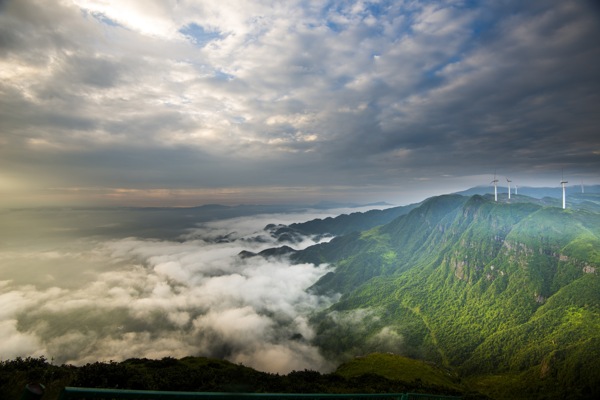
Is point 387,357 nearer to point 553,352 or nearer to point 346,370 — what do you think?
point 346,370

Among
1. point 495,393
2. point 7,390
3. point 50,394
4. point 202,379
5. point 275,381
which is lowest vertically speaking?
point 495,393

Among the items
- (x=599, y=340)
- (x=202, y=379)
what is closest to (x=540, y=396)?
(x=599, y=340)

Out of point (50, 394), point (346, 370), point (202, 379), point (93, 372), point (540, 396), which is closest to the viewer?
→ point (50, 394)

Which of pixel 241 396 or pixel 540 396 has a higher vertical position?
pixel 241 396

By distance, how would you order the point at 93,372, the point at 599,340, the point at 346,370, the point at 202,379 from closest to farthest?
the point at 93,372 → the point at 202,379 → the point at 346,370 → the point at 599,340

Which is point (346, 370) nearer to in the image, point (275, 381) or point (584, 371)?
point (584, 371)

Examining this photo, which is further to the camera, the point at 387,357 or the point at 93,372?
the point at 387,357

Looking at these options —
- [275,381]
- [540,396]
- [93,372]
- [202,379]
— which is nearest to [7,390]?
[93,372]

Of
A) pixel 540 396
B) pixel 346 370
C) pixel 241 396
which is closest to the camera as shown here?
pixel 241 396

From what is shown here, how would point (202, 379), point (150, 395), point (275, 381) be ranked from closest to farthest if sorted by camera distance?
point (150, 395)
point (202, 379)
point (275, 381)
